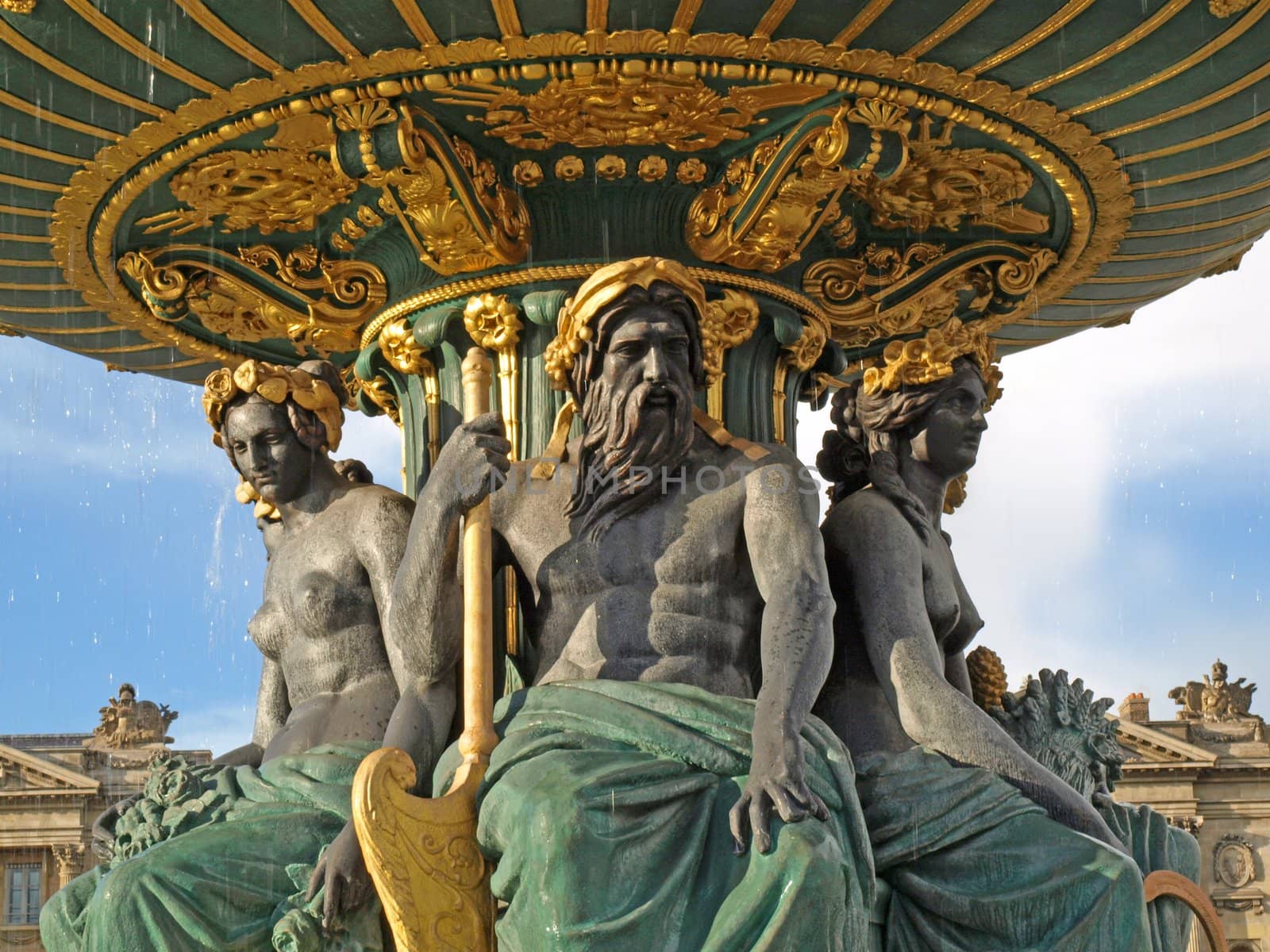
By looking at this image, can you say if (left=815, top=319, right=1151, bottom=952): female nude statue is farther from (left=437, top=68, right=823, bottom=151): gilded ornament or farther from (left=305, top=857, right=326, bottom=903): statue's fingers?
(left=305, top=857, right=326, bottom=903): statue's fingers

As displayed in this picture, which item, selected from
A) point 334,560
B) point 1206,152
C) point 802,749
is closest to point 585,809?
point 802,749

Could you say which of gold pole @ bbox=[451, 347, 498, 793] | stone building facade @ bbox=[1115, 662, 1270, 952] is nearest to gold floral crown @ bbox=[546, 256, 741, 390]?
gold pole @ bbox=[451, 347, 498, 793]

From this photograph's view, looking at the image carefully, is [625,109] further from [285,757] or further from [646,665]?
[285,757]

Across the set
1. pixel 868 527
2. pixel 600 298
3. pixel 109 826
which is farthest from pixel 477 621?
pixel 109 826

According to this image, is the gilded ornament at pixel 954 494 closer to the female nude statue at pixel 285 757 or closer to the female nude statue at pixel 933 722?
the female nude statue at pixel 933 722

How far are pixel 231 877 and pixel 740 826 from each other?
164 centimetres

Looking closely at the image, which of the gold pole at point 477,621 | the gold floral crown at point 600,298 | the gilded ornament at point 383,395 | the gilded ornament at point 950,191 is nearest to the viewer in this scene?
the gold pole at point 477,621

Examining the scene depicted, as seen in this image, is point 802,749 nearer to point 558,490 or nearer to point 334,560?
point 558,490

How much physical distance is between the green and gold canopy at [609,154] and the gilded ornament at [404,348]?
0.04 meters

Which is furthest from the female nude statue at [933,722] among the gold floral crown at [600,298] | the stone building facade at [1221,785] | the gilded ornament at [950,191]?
the stone building facade at [1221,785]

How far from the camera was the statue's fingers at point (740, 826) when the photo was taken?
22.8 ft

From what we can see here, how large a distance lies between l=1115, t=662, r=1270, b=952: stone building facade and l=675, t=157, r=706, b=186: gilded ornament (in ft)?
148

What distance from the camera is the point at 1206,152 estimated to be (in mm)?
9273

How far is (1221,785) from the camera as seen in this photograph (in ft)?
181
